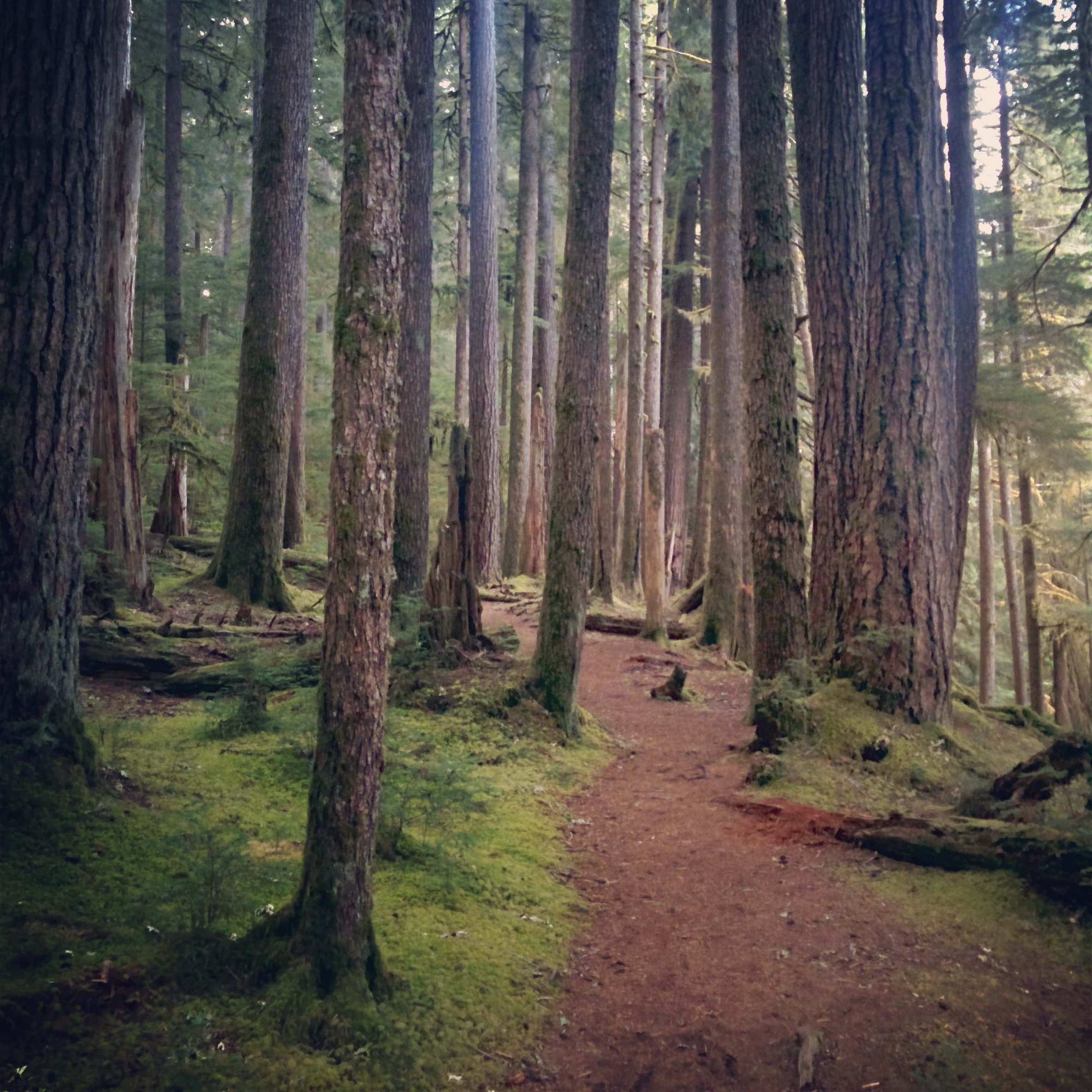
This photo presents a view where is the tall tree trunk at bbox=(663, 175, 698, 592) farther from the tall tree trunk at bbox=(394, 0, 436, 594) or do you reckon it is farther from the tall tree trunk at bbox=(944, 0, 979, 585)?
the tall tree trunk at bbox=(394, 0, 436, 594)

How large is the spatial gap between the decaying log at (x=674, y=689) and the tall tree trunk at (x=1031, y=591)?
1154 centimetres

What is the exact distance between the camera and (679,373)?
22.6 metres

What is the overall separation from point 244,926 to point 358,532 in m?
1.93

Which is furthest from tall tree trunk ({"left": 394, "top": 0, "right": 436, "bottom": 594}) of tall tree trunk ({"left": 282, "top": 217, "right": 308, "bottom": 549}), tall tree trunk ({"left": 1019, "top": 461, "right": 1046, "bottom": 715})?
tall tree trunk ({"left": 1019, "top": 461, "right": 1046, "bottom": 715})

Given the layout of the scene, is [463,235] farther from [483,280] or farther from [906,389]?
[906,389]

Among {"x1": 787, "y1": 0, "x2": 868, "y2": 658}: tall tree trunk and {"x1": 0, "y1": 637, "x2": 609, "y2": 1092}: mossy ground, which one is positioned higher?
{"x1": 787, "y1": 0, "x2": 868, "y2": 658}: tall tree trunk

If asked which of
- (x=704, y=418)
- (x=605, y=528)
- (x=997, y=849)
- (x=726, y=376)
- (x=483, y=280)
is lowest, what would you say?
(x=997, y=849)

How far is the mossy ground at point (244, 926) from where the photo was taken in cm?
306

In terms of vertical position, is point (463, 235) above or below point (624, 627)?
above

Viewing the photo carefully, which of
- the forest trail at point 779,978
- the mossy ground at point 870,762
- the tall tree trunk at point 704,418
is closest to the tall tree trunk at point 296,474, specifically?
the tall tree trunk at point 704,418

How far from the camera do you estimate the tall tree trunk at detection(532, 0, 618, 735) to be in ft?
28.6

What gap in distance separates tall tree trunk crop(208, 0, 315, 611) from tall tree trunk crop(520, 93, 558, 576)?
365 inches

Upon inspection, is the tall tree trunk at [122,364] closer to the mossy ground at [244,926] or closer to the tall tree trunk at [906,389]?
the mossy ground at [244,926]

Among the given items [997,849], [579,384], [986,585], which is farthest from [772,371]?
Answer: [986,585]
